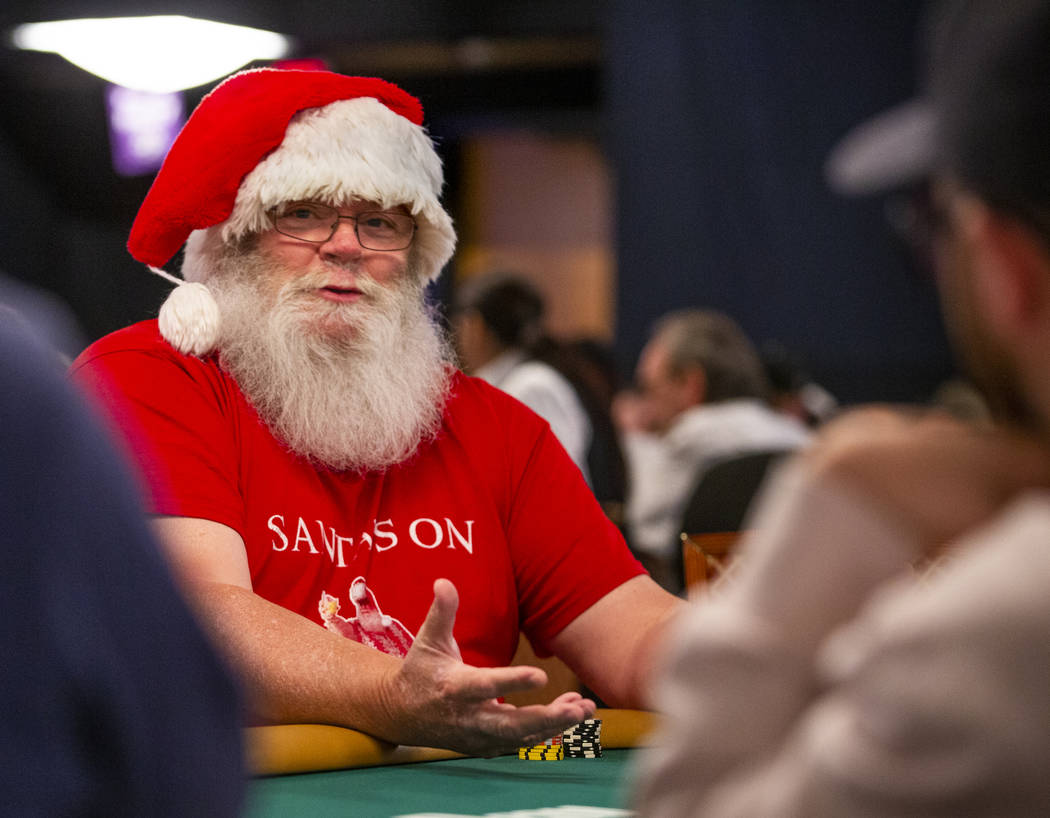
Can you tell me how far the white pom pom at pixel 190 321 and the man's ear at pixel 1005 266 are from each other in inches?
64.2

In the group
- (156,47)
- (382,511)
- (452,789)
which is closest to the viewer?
(452,789)

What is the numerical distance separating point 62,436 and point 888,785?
0.43 m

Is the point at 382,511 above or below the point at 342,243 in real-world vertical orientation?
below

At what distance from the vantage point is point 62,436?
65 cm

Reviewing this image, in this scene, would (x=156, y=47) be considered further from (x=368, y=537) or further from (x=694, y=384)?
(x=368, y=537)

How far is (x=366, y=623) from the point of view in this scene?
1.97 m

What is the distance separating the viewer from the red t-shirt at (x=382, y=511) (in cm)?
194

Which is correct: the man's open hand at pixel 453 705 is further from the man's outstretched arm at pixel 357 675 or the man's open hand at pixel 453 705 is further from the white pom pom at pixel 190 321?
the white pom pom at pixel 190 321

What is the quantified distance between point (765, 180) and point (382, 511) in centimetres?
666

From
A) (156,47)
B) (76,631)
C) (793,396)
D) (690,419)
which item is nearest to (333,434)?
(76,631)

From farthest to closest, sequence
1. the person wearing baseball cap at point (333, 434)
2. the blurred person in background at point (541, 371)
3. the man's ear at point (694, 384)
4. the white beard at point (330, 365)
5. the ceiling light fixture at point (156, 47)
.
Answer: the ceiling light fixture at point (156, 47), the man's ear at point (694, 384), the blurred person in background at point (541, 371), the white beard at point (330, 365), the person wearing baseball cap at point (333, 434)

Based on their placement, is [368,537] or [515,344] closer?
[368,537]

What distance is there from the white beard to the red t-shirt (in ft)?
0.11

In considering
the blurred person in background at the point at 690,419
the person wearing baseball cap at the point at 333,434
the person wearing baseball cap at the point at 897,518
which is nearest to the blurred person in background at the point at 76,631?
the person wearing baseball cap at the point at 897,518
